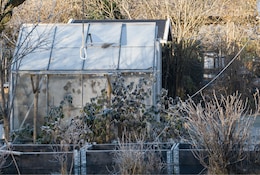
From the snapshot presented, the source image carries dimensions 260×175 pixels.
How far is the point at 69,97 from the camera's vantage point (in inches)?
448

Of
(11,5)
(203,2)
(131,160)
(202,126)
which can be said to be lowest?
(131,160)

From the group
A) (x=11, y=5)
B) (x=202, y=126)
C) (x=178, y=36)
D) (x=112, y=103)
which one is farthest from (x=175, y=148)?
(x=178, y=36)

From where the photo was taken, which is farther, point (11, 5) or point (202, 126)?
point (11, 5)

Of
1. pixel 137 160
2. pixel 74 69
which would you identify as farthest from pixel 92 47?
pixel 137 160

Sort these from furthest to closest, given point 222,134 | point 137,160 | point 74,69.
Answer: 1. point 74,69
2. point 222,134
3. point 137,160

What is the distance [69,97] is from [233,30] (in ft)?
34.4

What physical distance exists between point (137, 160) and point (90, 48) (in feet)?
17.8

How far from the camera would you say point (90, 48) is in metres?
12.3

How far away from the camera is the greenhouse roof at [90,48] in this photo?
38.9 feet

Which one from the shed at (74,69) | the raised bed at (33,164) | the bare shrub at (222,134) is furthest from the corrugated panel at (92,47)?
the bare shrub at (222,134)

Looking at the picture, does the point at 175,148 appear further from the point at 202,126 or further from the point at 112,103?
the point at 112,103

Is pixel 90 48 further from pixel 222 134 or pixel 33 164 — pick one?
pixel 222 134

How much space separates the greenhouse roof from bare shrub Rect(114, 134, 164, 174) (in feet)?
14.0

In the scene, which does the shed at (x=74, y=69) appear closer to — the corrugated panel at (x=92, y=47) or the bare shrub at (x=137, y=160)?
the corrugated panel at (x=92, y=47)
